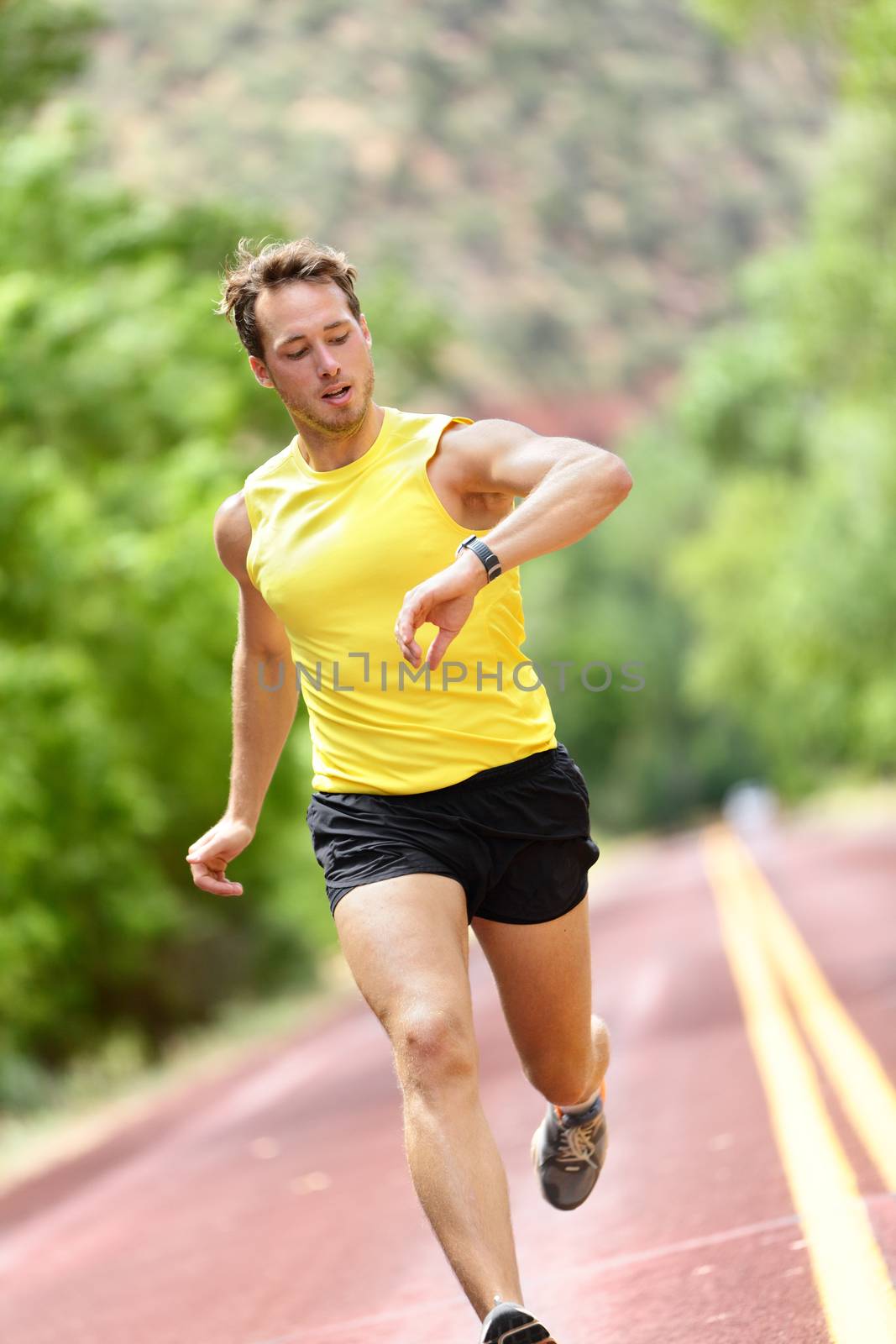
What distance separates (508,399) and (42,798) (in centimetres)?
15116

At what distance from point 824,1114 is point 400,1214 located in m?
1.62

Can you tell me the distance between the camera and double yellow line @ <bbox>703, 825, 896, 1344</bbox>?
4625 millimetres

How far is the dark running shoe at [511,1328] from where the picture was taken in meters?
3.67

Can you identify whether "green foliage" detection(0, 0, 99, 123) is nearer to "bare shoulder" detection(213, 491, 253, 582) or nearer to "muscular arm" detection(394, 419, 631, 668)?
"bare shoulder" detection(213, 491, 253, 582)

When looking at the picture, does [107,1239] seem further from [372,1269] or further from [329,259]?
[329,259]

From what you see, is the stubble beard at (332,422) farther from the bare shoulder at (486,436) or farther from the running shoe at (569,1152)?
the running shoe at (569,1152)

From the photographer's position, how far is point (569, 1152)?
17.0 ft

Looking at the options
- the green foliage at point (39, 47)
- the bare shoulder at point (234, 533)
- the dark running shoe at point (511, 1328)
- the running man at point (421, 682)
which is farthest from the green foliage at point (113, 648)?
the dark running shoe at point (511, 1328)

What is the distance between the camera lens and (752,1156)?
22.7 ft

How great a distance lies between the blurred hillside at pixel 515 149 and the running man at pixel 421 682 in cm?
14994

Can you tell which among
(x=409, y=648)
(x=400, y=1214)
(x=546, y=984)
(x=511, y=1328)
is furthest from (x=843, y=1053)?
(x=409, y=648)

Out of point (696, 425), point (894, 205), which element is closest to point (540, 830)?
point (894, 205)

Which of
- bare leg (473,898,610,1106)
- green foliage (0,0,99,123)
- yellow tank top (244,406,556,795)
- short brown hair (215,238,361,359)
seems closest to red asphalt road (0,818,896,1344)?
bare leg (473,898,610,1106)

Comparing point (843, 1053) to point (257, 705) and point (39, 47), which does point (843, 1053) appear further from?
point (39, 47)
